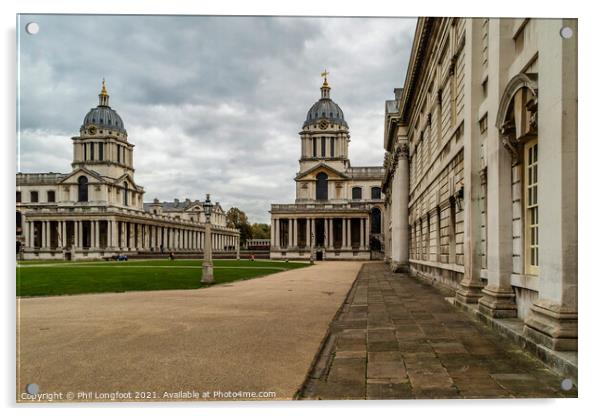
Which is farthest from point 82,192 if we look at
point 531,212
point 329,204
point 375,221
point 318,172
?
point 531,212

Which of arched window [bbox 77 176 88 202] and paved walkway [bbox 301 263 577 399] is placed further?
arched window [bbox 77 176 88 202]

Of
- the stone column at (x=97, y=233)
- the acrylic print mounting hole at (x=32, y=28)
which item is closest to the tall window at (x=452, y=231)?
the acrylic print mounting hole at (x=32, y=28)

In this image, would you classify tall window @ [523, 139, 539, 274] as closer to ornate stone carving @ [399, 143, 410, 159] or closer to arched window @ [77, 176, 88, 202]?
ornate stone carving @ [399, 143, 410, 159]

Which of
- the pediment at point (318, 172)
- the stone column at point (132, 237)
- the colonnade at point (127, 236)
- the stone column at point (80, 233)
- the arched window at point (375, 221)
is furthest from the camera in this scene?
the pediment at point (318, 172)

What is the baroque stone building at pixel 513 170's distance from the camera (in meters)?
6.46

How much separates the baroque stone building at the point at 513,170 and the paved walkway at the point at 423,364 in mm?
610

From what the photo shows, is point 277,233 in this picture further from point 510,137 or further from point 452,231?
point 510,137

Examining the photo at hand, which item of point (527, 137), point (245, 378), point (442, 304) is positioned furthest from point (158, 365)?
point (442, 304)

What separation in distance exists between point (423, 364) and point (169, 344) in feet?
14.2

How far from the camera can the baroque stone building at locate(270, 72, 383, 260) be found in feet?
287

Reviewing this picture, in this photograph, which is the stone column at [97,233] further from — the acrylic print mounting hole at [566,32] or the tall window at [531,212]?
the acrylic print mounting hole at [566,32]

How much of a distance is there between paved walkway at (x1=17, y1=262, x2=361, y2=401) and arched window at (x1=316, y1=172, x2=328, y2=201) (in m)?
77.8

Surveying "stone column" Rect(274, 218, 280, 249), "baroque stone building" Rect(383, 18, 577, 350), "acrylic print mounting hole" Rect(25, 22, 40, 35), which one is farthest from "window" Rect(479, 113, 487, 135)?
"stone column" Rect(274, 218, 280, 249)

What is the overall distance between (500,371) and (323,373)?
2.27m
